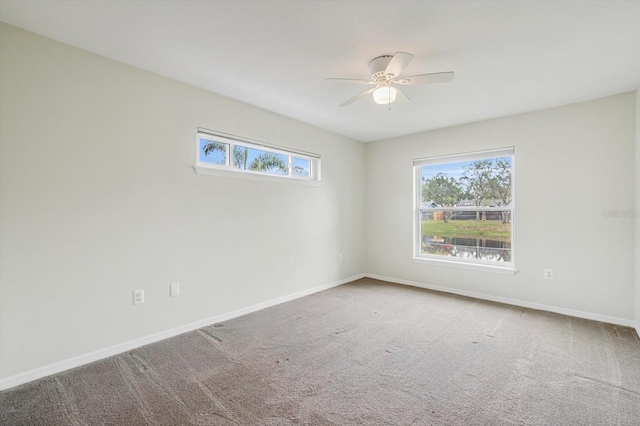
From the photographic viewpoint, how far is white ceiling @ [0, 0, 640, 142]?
5.90ft

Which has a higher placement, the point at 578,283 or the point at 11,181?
the point at 11,181

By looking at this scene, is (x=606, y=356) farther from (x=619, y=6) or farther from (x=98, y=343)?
(x=98, y=343)

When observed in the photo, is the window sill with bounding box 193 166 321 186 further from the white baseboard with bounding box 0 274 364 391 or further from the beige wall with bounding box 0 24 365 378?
the white baseboard with bounding box 0 274 364 391

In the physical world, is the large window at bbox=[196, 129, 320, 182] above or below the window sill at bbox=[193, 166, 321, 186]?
above

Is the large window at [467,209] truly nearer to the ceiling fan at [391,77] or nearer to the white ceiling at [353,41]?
the white ceiling at [353,41]

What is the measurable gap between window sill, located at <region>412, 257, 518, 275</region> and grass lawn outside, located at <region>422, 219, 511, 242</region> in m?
0.38

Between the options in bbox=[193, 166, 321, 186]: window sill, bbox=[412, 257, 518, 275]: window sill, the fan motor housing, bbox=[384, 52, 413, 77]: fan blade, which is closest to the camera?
bbox=[384, 52, 413, 77]: fan blade

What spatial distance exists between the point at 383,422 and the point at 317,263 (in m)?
2.74

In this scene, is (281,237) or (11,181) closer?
(11,181)

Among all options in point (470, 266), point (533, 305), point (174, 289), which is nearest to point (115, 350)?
point (174, 289)

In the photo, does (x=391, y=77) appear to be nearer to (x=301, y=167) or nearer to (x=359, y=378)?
(x=301, y=167)

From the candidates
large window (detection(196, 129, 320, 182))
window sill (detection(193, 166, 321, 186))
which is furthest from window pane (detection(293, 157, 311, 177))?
window sill (detection(193, 166, 321, 186))

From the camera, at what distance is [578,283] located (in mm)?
3285

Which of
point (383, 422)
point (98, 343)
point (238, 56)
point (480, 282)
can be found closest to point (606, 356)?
point (480, 282)
